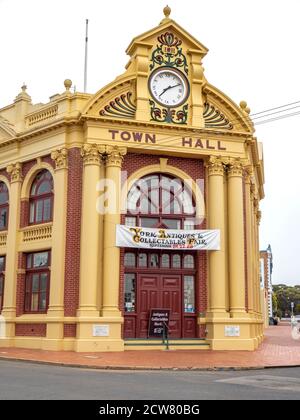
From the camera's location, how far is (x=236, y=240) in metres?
24.0

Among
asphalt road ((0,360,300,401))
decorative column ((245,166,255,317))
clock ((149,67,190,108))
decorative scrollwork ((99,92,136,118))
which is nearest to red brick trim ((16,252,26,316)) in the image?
decorative scrollwork ((99,92,136,118))

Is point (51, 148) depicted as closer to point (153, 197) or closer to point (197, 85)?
point (153, 197)

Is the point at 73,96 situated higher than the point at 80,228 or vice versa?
the point at 73,96

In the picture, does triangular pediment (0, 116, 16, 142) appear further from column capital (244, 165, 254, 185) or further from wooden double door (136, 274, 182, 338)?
column capital (244, 165, 254, 185)

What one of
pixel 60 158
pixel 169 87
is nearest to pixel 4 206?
pixel 60 158

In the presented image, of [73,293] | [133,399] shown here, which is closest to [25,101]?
[73,293]

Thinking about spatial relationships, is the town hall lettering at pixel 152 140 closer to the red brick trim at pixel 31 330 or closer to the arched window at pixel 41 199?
the arched window at pixel 41 199

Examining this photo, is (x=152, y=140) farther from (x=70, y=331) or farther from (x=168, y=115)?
(x=70, y=331)

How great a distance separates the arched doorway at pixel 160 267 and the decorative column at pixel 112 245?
966 mm

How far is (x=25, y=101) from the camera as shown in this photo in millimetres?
26969

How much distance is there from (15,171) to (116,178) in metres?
5.60

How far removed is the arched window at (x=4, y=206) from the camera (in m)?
26.9
